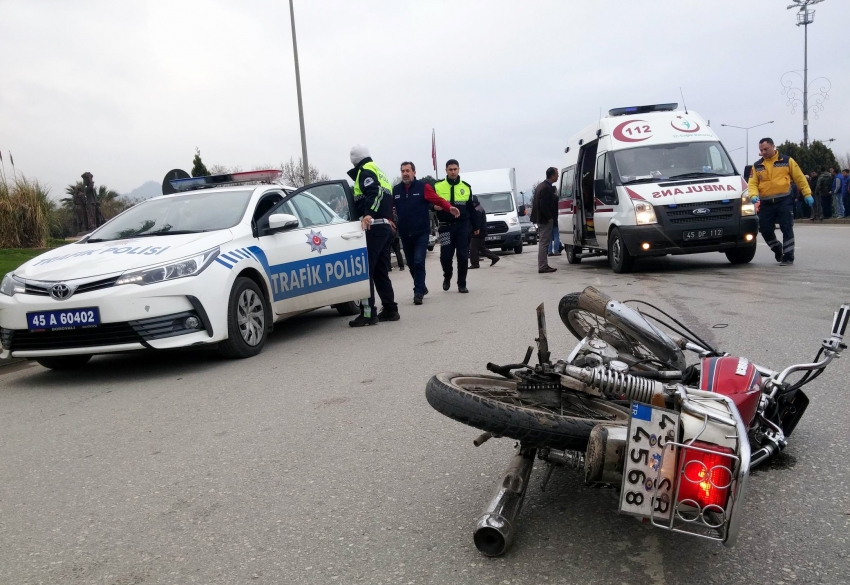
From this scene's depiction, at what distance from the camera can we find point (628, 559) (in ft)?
8.71

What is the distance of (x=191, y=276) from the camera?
621 centimetres

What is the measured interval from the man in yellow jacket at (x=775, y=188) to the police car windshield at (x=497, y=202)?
1177 cm

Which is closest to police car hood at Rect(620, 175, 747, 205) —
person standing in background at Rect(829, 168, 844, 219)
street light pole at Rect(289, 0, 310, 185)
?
street light pole at Rect(289, 0, 310, 185)

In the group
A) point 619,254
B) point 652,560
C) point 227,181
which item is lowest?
point 619,254

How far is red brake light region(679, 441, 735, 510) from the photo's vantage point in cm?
220

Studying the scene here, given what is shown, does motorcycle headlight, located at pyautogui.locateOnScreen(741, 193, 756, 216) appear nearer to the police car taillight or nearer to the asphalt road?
the asphalt road

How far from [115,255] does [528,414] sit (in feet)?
15.7

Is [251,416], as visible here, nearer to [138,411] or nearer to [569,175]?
[138,411]

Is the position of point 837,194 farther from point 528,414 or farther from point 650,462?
point 650,462

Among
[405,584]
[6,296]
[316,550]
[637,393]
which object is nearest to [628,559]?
[637,393]

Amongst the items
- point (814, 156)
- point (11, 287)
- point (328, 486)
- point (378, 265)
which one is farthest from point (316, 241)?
point (814, 156)

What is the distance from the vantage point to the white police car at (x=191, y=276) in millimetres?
6000

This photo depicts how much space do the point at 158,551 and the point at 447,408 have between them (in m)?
1.23

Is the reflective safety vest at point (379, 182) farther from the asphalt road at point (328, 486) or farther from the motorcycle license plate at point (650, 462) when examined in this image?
the motorcycle license plate at point (650, 462)
